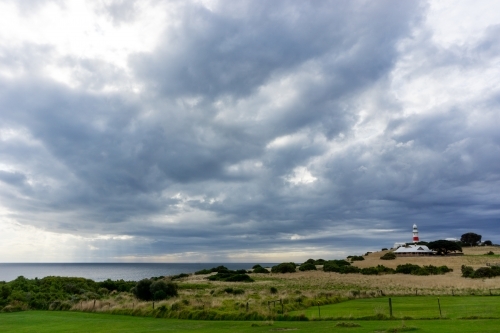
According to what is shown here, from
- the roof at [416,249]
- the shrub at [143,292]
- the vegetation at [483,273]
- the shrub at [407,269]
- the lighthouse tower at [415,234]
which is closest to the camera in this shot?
the shrub at [143,292]

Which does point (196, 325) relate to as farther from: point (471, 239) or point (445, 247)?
point (471, 239)

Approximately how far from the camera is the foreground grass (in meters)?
17.8

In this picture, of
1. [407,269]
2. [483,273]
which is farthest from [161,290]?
[407,269]

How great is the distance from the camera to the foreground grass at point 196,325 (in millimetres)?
17750

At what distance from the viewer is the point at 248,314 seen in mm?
25781

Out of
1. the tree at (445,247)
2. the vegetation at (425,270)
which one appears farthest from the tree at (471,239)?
the vegetation at (425,270)

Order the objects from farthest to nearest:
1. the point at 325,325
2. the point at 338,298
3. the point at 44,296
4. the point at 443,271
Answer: the point at 443,271 < the point at 44,296 < the point at 338,298 < the point at 325,325

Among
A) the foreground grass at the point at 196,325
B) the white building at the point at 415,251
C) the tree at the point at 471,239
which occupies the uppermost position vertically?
the tree at the point at 471,239

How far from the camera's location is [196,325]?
23.3 metres

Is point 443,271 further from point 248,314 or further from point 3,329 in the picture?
point 3,329

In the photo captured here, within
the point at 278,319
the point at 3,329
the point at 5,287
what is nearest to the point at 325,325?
the point at 278,319

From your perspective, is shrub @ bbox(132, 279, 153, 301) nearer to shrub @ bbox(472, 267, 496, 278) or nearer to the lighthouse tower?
shrub @ bbox(472, 267, 496, 278)

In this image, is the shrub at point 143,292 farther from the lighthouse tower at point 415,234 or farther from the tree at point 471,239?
the tree at point 471,239

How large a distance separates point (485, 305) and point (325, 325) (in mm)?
12657
